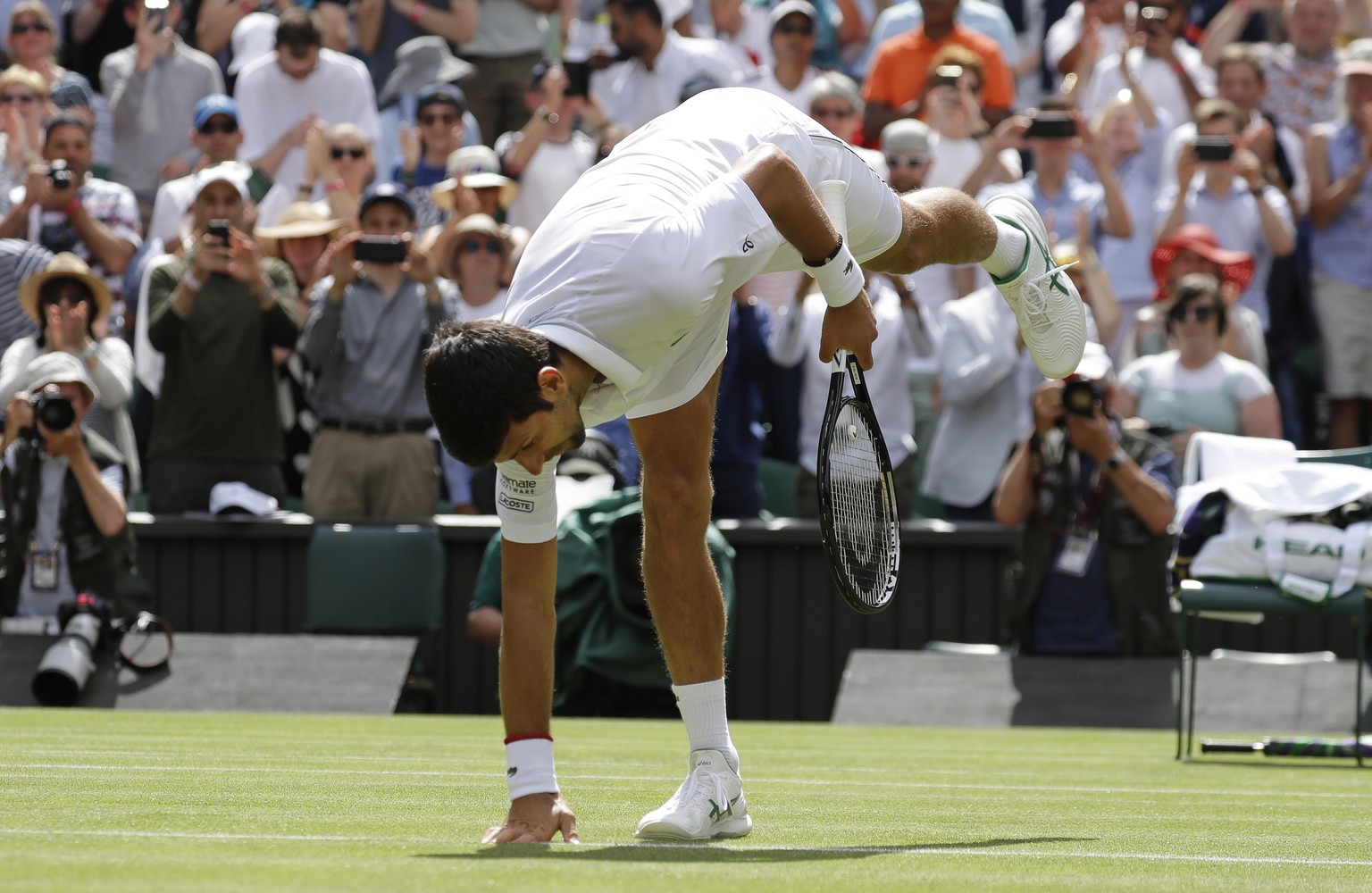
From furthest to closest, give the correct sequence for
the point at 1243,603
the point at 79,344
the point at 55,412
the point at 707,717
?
1. the point at 79,344
2. the point at 55,412
3. the point at 1243,603
4. the point at 707,717

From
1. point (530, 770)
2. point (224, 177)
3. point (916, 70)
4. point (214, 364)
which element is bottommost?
point (530, 770)

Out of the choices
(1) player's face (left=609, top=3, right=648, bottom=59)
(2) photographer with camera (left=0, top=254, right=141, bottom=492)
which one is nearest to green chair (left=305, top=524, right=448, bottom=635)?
(2) photographer with camera (left=0, top=254, right=141, bottom=492)

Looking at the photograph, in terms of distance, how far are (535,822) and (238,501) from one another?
6.77 m

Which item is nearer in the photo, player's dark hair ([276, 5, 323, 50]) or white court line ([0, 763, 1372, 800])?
white court line ([0, 763, 1372, 800])

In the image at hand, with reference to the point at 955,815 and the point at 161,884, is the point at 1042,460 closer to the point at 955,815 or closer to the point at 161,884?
the point at 955,815

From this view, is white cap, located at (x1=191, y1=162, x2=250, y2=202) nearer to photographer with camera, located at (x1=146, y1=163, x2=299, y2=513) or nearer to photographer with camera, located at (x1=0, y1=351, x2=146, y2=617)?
photographer with camera, located at (x1=146, y1=163, x2=299, y2=513)

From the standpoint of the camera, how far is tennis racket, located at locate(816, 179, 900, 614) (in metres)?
5.05

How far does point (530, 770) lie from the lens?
4.59 m

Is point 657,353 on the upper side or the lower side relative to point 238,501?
upper

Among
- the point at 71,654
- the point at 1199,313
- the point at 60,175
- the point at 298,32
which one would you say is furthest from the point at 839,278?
the point at 298,32

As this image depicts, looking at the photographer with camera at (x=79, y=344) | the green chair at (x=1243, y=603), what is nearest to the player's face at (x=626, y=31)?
the photographer with camera at (x=79, y=344)

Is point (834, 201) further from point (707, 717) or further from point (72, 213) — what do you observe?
point (72, 213)

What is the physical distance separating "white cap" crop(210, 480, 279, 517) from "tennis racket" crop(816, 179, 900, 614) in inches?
240

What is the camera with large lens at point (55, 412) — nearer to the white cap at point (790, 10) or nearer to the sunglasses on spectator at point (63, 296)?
the sunglasses on spectator at point (63, 296)
